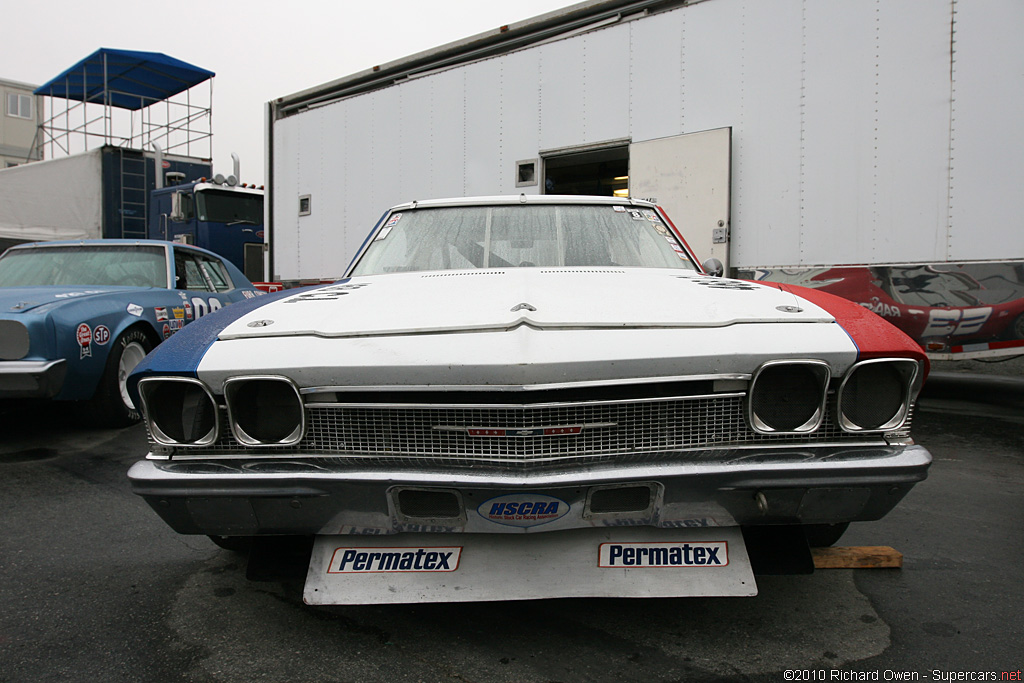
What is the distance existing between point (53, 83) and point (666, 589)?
62.7 ft

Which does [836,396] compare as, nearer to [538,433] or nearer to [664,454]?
[664,454]

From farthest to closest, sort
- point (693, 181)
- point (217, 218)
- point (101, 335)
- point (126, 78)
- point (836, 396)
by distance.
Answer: point (126, 78) < point (217, 218) < point (693, 181) < point (101, 335) < point (836, 396)

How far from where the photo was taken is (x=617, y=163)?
8.20m

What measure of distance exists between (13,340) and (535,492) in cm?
381

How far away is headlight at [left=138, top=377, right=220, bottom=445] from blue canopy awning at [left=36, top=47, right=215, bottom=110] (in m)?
15.3

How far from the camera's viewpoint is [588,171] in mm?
8219

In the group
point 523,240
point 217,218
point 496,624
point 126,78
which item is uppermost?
point 126,78

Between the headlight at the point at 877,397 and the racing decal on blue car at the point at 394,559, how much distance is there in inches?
43.5

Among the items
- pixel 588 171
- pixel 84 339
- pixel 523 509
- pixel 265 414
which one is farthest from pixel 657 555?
pixel 588 171

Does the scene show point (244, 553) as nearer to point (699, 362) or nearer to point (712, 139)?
point (699, 362)

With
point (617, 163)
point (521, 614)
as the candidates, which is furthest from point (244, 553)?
point (617, 163)

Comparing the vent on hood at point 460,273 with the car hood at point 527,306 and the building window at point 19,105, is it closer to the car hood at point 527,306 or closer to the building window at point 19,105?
the car hood at point 527,306

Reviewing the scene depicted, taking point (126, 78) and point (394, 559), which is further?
point (126, 78)

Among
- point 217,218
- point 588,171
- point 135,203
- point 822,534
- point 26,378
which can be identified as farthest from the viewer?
point 135,203
